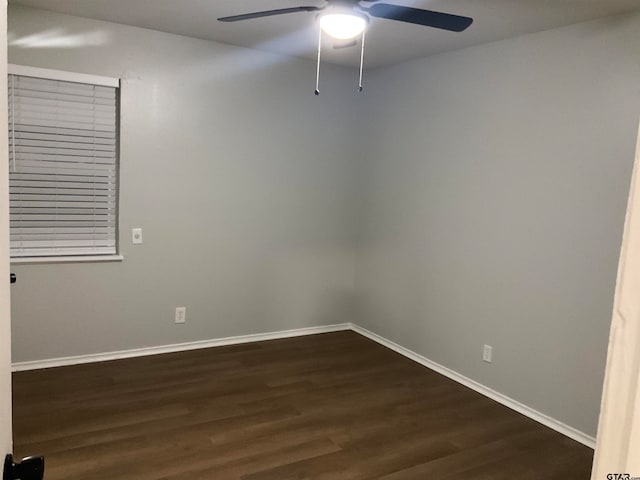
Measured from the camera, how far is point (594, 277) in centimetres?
302

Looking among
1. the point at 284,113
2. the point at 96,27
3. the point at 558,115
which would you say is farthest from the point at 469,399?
the point at 96,27

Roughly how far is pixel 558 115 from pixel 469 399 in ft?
6.49

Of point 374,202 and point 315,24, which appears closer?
point 315,24

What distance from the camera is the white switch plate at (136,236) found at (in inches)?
155

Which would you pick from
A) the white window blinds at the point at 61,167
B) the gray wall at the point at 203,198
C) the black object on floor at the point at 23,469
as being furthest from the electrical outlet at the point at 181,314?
the black object on floor at the point at 23,469

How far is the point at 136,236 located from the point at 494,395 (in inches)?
114

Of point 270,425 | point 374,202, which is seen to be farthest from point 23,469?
point 374,202

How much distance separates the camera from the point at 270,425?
309cm

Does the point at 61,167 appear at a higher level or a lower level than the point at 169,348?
higher

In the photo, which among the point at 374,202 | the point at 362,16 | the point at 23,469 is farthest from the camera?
the point at 374,202

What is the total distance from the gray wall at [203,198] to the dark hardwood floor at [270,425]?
0.42m

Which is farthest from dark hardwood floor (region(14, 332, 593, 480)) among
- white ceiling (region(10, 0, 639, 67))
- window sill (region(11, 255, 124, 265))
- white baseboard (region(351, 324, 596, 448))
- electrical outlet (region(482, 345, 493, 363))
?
white ceiling (region(10, 0, 639, 67))

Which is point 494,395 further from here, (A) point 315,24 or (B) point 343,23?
(A) point 315,24

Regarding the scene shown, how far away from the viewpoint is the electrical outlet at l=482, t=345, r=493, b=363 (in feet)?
12.0
